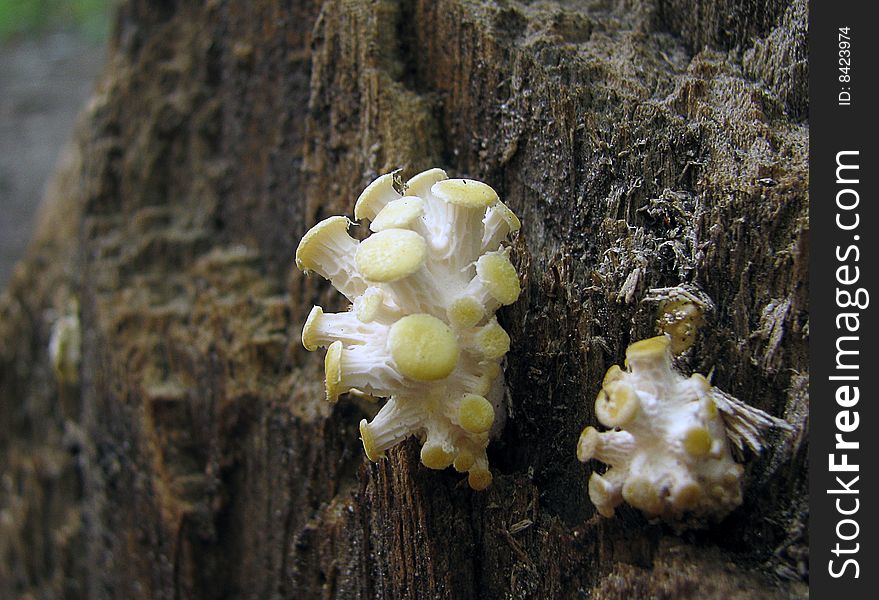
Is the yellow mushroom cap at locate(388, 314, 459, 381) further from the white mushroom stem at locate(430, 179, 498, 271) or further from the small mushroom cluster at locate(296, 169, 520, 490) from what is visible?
the white mushroom stem at locate(430, 179, 498, 271)

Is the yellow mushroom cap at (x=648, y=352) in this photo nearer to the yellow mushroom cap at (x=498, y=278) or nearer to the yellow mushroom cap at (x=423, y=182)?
the yellow mushroom cap at (x=498, y=278)

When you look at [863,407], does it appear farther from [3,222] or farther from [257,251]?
[3,222]

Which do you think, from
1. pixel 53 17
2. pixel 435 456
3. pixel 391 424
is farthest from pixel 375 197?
pixel 53 17

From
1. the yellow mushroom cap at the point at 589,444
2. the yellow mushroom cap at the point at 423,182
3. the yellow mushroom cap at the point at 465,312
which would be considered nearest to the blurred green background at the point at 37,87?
the yellow mushroom cap at the point at 423,182

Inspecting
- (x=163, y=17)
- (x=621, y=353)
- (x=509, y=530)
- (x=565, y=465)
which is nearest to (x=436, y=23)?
(x=621, y=353)

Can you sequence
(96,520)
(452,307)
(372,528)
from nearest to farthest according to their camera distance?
(452,307) → (372,528) → (96,520)

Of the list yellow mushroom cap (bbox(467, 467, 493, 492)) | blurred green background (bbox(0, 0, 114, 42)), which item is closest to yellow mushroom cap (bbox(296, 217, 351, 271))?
yellow mushroom cap (bbox(467, 467, 493, 492))

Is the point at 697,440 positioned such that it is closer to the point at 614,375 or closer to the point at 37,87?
the point at 614,375
